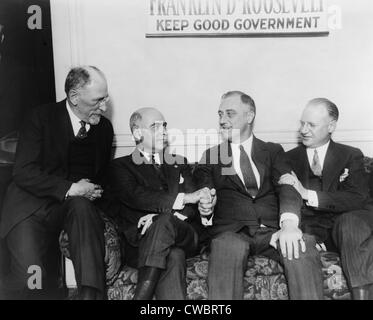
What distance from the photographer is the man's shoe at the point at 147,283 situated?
2.12 meters

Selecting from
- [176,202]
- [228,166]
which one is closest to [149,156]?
[176,202]

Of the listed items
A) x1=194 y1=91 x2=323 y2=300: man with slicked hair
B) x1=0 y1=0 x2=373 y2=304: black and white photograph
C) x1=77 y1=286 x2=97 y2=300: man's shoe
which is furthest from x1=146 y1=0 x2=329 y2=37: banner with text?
x1=77 y1=286 x2=97 y2=300: man's shoe

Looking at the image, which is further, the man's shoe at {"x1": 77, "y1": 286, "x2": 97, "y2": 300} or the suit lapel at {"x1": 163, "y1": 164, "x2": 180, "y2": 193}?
the suit lapel at {"x1": 163, "y1": 164, "x2": 180, "y2": 193}

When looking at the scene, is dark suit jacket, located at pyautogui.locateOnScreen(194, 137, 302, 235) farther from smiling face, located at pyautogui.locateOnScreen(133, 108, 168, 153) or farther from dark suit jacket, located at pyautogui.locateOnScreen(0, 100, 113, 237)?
dark suit jacket, located at pyautogui.locateOnScreen(0, 100, 113, 237)

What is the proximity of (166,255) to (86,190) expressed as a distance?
1.78 ft

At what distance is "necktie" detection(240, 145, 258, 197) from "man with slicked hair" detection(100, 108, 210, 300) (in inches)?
10.4

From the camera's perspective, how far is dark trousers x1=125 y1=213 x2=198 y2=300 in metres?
2.15

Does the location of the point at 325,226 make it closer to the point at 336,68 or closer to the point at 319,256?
the point at 319,256

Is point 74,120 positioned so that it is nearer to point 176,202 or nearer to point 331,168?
point 176,202

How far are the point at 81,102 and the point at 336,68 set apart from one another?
4.81ft

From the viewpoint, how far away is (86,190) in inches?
96.4

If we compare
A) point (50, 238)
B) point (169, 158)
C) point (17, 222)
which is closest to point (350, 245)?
point (169, 158)

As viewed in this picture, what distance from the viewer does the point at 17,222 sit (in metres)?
2.43

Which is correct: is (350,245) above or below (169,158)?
below
